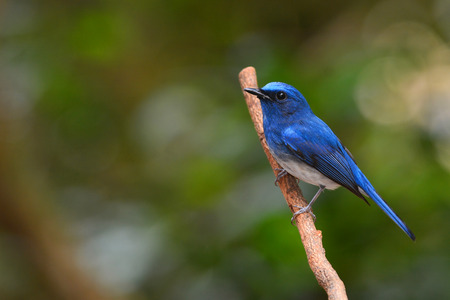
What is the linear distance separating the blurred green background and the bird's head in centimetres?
58

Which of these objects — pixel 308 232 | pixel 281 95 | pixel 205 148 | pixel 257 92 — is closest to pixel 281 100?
pixel 281 95

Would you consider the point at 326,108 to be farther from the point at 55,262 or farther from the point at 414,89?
the point at 55,262

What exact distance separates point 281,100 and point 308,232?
0.85 metres

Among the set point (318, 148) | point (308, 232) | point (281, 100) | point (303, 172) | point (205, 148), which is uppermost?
point (205, 148)

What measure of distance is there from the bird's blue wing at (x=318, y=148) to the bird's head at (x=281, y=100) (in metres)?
0.10

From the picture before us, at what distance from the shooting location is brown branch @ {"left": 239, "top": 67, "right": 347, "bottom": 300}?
1.93m

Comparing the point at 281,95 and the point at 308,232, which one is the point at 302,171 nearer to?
the point at 281,95

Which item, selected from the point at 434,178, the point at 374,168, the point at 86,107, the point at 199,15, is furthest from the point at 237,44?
the point at 434,178

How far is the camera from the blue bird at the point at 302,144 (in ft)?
9.50

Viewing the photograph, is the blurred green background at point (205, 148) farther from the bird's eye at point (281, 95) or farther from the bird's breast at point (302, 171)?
the bird's eye at point (281, 95)

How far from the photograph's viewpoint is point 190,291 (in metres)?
3.50

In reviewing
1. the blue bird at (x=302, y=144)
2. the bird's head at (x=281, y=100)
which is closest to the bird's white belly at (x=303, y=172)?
the blue bird at (x=302, y=144)

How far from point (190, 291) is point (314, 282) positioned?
0.78 m

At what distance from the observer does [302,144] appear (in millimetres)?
2924
